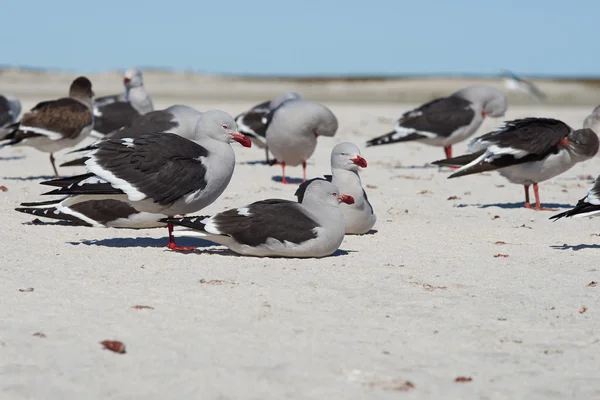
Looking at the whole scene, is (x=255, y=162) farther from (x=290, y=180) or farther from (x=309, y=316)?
(x=309, y=316)

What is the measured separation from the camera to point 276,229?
7.43 meters

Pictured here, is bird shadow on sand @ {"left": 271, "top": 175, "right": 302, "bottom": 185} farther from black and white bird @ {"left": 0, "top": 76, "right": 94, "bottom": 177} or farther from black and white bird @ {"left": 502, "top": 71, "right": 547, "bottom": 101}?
black and white bird @ {"left": 502, "top": 71, "right": 547, "bottom": 101}

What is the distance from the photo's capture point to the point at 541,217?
35.2 feet

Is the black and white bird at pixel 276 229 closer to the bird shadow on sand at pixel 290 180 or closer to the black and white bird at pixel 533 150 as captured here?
the black and white bird at pixel 533 150

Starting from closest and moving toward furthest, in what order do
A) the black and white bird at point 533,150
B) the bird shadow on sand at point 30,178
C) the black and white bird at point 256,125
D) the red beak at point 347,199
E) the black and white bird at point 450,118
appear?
the red beak at point 347,199
the black and white bird at point 533,150
the bird shadow on sand at point 30,178
the black and white bird at point 256,125
the black and white bird at point 450,118

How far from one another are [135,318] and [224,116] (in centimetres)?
314

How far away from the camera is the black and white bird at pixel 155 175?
25.2 feet

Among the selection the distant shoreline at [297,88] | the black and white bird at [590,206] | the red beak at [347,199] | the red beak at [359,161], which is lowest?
the distant shoreline at [297,88]

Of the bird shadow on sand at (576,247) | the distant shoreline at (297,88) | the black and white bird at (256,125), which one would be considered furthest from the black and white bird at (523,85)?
the distant shoreline at (297,88)

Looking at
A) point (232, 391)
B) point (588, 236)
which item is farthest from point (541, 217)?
point (232, 391)

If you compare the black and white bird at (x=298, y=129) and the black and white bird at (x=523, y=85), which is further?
the black and white bird at (x=523, y=85)

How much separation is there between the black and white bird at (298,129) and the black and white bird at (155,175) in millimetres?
5298

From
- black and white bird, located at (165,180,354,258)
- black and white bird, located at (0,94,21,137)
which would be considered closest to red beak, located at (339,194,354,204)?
black and white bird, located at (165,180,354,258)

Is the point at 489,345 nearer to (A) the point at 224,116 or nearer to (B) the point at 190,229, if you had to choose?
(B) the point at 190,229
